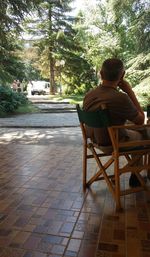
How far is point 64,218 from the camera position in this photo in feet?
7.06

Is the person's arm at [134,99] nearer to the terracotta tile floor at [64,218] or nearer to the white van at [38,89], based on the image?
the terracotta tile floor at [64,218]

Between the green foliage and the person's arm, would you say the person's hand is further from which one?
the green foliage

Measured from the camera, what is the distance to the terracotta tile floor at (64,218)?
1.76m

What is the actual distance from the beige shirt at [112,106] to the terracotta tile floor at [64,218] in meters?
0.57

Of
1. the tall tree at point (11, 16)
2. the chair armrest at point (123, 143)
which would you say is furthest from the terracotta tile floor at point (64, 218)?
the tall tree at point (11, 16)

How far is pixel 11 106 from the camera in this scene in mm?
10773

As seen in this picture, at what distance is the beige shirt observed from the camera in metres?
2.24

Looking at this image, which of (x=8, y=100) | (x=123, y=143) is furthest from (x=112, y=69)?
(x=8, y=100)

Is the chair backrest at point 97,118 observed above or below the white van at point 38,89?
above

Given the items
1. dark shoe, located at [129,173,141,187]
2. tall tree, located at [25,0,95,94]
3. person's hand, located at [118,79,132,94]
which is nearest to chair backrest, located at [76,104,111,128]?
person's hand, located at [118,79,132,94]

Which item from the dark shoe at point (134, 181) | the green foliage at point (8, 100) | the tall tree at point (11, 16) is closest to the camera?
the dark shoe at point (134, 181)

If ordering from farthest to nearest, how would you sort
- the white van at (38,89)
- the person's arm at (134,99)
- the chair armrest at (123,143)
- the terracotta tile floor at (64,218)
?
the white van at (38,89)
the person's arm at (134,99)
the chair armrest at (123,143)
the terracotta tile floor at (64,218)

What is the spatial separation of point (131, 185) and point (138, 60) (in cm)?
942

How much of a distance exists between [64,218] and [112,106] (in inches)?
36.8
